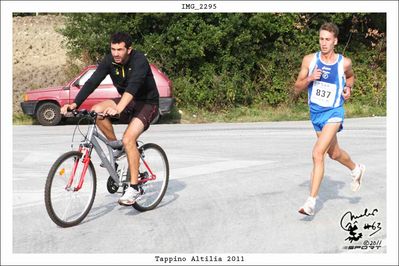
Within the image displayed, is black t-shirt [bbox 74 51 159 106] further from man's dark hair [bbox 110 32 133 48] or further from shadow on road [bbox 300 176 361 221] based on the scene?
shadow on road [bbox 300 176 361 221]

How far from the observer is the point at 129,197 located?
25.5 feet

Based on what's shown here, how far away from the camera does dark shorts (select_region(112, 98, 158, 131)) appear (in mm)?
7816

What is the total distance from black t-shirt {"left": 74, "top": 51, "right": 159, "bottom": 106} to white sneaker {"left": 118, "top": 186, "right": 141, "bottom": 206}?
0.96m

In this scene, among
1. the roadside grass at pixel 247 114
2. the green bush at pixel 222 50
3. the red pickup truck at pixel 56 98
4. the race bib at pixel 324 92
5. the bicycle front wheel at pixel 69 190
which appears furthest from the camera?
the green bush at pixel 222 50

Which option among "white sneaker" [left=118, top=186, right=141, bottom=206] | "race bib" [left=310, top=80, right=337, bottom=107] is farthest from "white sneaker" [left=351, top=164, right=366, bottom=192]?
"white sneaker" [left=118, top=186, right=141, bottom=206]

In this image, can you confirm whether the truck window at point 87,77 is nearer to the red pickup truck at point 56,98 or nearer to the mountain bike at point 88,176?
the red pickup truck at point 56,98

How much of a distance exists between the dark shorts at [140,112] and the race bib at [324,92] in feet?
5.44

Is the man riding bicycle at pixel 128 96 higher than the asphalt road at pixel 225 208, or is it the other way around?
the man riding bicycle at pixel 128 96

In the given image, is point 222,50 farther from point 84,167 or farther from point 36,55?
point 84,167

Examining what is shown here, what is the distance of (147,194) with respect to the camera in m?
8.59

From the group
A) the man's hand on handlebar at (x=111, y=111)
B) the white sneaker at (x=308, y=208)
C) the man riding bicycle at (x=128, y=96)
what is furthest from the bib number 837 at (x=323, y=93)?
the man's hand on handlebar at (x=111, y=111)

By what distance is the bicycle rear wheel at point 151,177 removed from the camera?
8.25 m

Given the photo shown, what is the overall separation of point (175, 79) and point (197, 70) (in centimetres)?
75

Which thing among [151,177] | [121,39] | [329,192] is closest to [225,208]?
[151,177]
